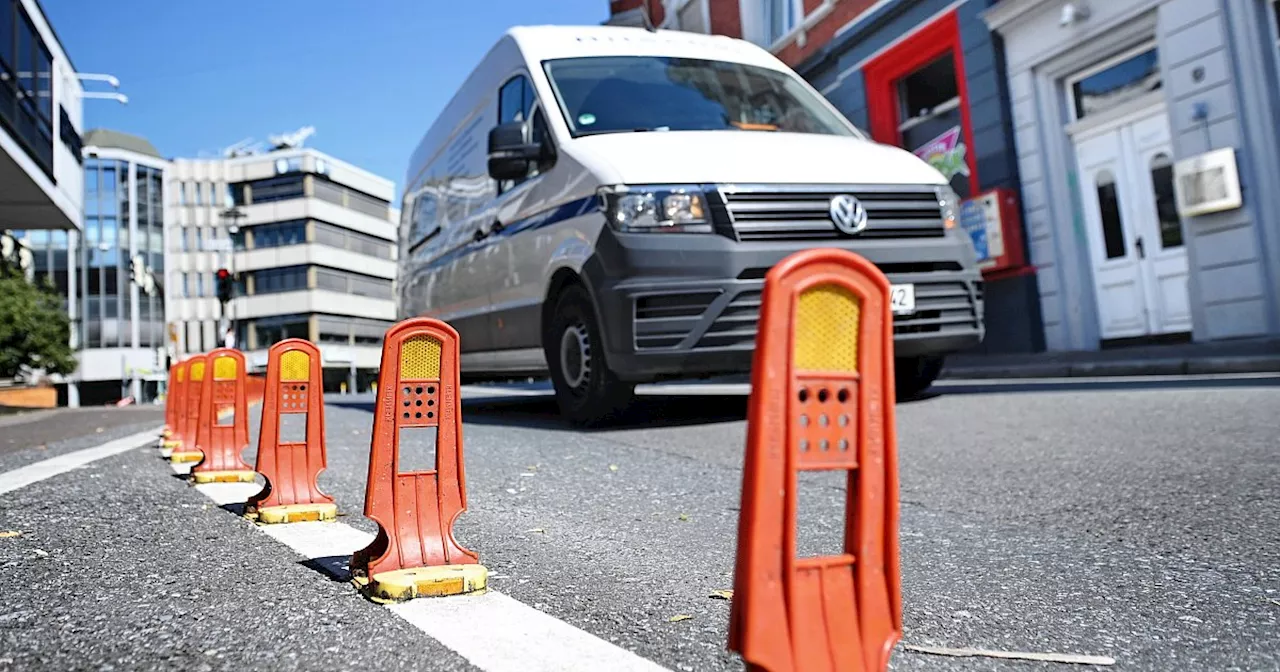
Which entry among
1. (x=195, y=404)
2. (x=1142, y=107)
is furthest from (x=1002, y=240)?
(x=195, y=404)

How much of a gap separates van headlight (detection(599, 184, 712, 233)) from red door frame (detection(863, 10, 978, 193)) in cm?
1056

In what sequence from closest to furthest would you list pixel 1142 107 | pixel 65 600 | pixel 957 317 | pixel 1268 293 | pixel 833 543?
1. pixel 65 600
2. pixel 833 543
3. pixel 957 317
4. pixel 1268 293
5. pixel 1142 107

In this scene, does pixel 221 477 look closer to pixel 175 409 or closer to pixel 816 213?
pixel 175 409

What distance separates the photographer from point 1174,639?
2035mm

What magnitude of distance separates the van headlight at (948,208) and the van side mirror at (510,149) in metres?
2.46

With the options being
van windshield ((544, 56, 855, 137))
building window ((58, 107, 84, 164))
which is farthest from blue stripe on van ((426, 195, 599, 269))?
building window ((58, 107, 84, 164))

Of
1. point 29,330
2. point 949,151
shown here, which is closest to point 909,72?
point 949,151

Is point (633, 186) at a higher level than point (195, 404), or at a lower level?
higher

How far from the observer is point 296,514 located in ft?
11.4

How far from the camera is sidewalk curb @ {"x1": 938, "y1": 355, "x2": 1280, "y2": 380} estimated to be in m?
9.08

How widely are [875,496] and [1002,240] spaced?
1340cm

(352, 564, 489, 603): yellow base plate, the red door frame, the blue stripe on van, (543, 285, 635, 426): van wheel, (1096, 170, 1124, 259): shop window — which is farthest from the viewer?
the red door frame

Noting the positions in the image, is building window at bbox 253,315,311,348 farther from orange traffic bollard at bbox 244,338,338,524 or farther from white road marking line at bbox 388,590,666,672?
white road marking line at bbox 388,590,666,672

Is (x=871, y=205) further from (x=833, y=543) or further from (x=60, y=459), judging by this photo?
(x=60, y=459)
